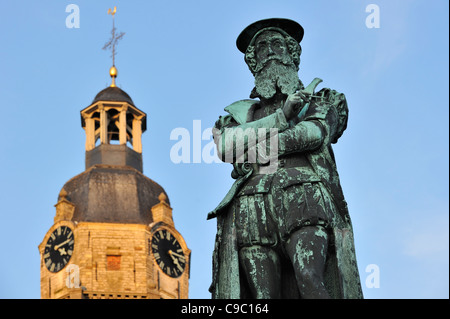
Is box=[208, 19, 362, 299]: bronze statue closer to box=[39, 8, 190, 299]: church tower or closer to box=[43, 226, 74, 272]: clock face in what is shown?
box=[39, 8, 190, 299]: church tower

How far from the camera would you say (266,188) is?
14195mm

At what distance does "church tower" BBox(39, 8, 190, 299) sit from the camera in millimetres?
105438

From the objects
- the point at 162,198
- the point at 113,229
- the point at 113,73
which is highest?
the point at 113,73

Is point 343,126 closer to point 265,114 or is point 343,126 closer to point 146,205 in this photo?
point 265,114

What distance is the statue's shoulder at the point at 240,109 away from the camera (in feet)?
49.0

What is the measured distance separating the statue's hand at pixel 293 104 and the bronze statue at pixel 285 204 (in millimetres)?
11

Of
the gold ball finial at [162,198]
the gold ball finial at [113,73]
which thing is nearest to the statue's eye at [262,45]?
the gold ball finial at [162,198]

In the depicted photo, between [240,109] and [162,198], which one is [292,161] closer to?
[240,109]

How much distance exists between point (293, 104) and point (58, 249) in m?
93.6

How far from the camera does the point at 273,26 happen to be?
1520 centimetres

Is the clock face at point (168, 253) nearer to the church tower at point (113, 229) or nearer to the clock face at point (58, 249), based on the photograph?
the church tower at point (113, 229)

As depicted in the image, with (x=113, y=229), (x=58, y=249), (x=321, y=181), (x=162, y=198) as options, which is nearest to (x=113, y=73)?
(x=162, y=198)
